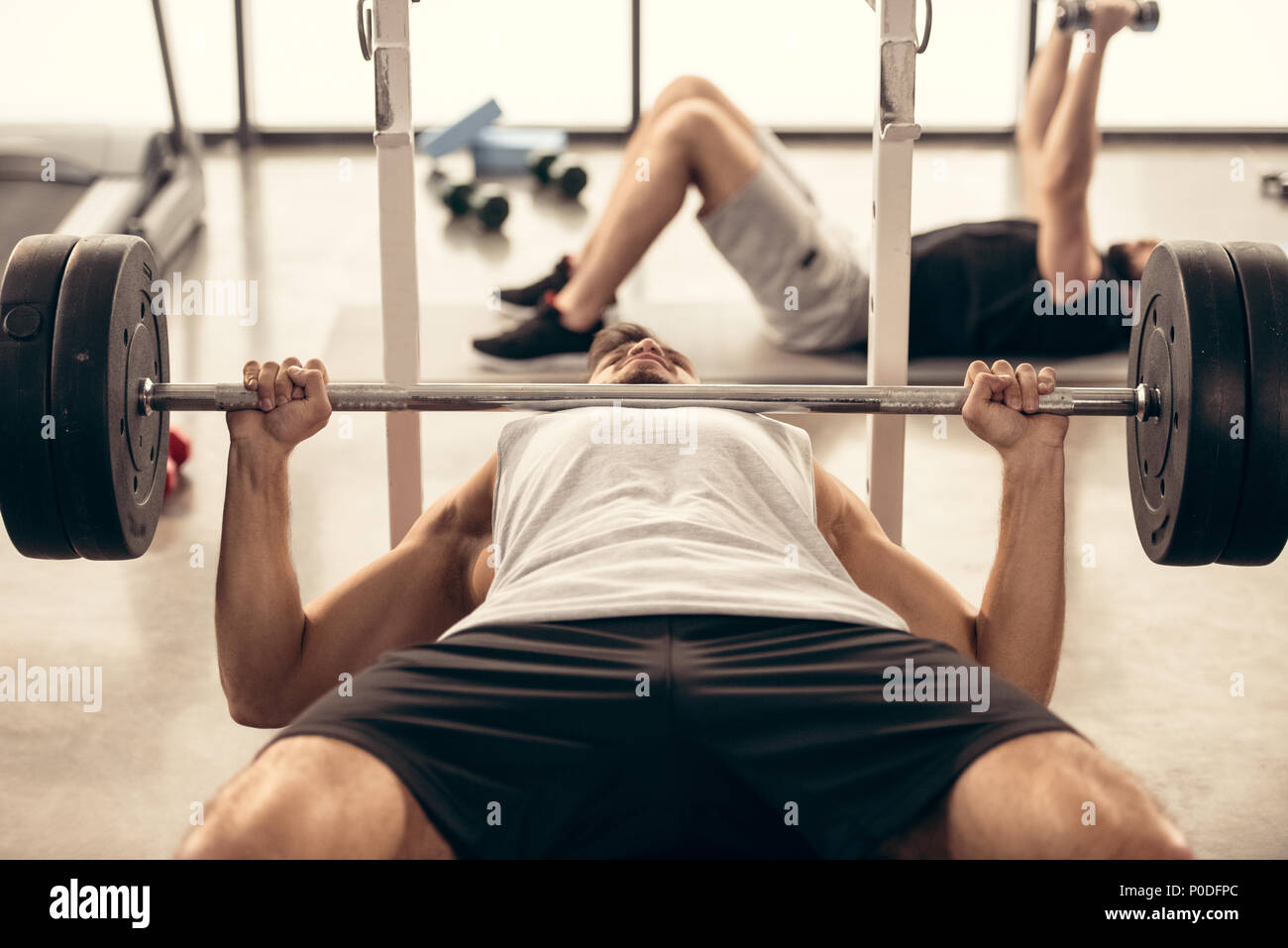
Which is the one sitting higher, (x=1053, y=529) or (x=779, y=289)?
(x=779, y=289)

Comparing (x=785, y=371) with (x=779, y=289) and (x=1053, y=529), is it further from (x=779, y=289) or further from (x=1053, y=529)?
(x=1053, y=529)

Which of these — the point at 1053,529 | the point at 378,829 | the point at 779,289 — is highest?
the point at 779,289

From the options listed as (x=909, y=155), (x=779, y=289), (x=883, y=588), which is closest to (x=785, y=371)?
(x=779, y=289)

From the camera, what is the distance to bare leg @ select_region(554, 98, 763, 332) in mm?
3078

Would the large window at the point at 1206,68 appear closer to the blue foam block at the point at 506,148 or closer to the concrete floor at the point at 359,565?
the concrete floor at the point at 359,565

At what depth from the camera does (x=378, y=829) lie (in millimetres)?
1220

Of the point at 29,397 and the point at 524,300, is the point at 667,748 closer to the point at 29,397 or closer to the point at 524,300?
the point at 29,397

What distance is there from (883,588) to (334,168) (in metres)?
4.58

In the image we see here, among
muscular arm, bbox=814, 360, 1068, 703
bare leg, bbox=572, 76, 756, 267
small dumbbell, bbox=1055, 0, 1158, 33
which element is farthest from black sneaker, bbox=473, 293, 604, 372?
muscular arm, bbox=814, 360, 1068, 703

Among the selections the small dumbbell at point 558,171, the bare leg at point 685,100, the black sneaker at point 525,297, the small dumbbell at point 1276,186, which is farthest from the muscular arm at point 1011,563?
the small dumbbell at point 1276,186

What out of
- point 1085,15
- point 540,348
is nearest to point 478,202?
point 540,348

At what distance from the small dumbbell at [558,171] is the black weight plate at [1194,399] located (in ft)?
12.2

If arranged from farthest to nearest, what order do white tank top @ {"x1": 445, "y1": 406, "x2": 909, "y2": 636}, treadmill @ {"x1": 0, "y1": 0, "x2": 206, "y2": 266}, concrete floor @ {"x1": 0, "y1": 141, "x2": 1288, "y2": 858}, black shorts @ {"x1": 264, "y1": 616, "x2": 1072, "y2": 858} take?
treadmill @ {"x1": 0, "y1": 0, "x2": 206, "y2": 266}, concrete floor @ {"x1": 0, "y1": 141, "x2": 1288, "y2": 858}, white tank top @ {"x1": 445, "y1": 406, "x2": 909, "y2": 636}, black shorts @ {"x1": 264, "y1": 616, "x2": 1072, "y2": 858}

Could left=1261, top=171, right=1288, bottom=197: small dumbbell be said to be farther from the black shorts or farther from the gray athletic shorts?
the black shorts
